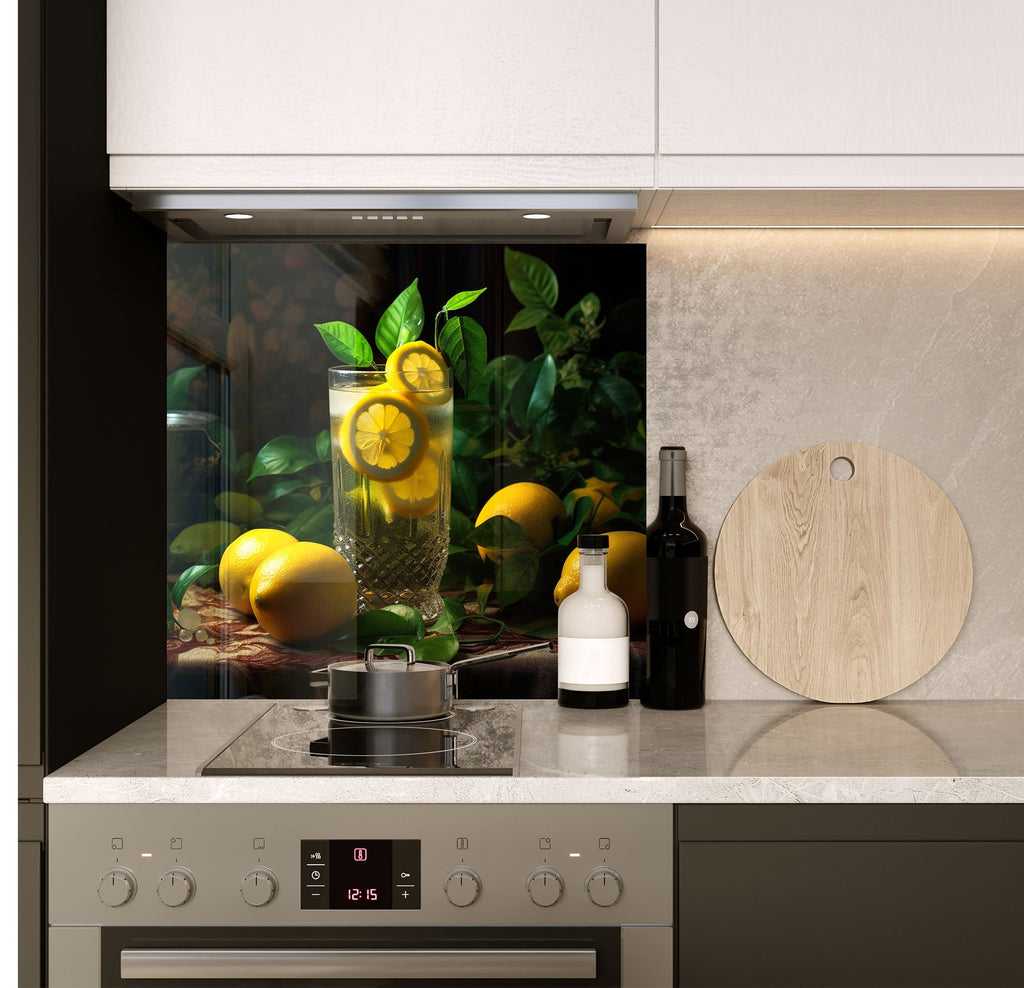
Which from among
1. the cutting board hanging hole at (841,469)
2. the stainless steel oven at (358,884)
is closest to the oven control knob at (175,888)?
the stainless steel oven at (358,884)

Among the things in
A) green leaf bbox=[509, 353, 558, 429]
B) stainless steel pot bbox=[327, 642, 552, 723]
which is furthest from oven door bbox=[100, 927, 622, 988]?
green leaf bbox=[509, 353, 558, 429]

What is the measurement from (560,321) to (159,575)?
81 centimetres

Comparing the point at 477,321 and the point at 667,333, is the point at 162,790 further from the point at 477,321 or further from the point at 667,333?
the point at 667,333

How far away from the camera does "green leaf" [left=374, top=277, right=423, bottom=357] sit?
1832 mm

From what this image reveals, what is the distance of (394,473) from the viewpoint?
6.05ft

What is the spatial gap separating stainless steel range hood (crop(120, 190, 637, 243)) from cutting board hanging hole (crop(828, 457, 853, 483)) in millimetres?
533

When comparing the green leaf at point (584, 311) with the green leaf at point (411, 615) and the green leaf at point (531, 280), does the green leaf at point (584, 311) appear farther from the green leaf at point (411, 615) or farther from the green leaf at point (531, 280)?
the green leaf at point (411, 615)

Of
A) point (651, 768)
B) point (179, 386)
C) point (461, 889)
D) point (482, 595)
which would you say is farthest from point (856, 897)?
point (179, 386)

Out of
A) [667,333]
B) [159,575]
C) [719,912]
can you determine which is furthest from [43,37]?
[719,912]

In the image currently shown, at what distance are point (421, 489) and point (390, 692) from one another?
0.42 m

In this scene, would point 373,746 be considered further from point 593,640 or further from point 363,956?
point 593,640

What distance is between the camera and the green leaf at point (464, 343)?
183 centimetres

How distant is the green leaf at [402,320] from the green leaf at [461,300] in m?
0.05

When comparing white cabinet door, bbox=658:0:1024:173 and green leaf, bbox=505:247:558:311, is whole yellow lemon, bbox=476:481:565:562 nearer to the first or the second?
green leaf, bbox=505:247:558:311
